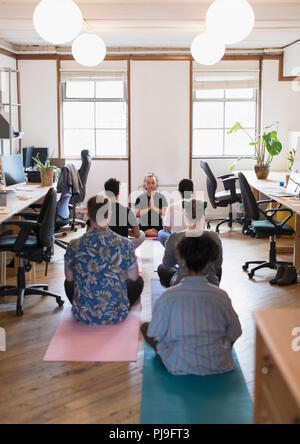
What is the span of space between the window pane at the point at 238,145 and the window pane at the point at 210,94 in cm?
62

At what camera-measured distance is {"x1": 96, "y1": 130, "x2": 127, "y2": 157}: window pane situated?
27.0 ft

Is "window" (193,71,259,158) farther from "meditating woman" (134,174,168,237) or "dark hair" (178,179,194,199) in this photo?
"dark hair" (178,179,194,199)

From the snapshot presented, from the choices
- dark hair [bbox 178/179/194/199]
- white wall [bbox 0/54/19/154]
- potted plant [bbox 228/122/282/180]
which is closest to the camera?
dark hair [bbox 178/179/194/199]

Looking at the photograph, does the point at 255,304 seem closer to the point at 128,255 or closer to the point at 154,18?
the point at 128,255

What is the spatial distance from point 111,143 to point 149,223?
9.65ft

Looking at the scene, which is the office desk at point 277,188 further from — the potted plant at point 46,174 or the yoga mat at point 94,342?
the potted plant at point 46,174

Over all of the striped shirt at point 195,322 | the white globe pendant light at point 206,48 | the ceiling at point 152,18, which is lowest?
the striped shirt at point 195,322

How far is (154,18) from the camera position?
5.44 metres

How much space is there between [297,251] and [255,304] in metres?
1.15

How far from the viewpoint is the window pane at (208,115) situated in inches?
322

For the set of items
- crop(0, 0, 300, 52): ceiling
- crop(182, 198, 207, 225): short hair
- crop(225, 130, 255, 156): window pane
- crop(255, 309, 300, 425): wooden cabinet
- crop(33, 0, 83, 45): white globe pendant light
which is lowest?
crop(255, 309, 300, 425): wooden cabinet

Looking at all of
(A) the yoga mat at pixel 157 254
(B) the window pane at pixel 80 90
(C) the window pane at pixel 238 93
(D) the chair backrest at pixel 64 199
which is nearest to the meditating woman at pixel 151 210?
(A) the yoga mat at pixel 157 254

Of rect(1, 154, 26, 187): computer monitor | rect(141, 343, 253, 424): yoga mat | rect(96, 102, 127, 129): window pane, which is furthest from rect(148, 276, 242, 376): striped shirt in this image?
rect(96, 102, 127, 129): window pane

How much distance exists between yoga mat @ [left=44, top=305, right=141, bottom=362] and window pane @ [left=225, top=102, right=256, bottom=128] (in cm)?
522
